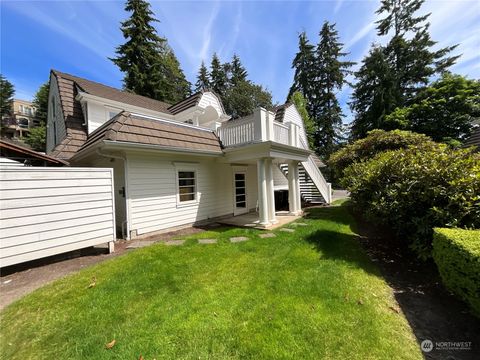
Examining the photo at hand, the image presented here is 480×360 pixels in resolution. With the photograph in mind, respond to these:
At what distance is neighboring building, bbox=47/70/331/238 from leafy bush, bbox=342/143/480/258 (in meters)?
3.37

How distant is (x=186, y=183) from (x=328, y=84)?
110ft

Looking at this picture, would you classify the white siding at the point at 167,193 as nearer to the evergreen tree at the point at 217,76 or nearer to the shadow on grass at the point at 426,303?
the shadow on grass at the point at 426,303

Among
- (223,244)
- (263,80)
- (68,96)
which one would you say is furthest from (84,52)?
(263,80)

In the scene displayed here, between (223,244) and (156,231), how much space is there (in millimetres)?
2552

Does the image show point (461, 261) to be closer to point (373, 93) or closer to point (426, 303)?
point (426, 303)

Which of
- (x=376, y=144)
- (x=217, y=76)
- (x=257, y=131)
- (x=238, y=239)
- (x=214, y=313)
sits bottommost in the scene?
(x=214, y=313)

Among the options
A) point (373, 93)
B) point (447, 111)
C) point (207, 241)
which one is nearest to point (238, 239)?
point (207, 241)

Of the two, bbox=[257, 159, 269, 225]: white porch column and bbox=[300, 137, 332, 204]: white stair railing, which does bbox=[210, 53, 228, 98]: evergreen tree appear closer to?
bbox=[300, 137, 332, 204]: white stair railing

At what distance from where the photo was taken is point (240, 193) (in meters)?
10.1

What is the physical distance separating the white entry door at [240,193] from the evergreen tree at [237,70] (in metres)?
29.7

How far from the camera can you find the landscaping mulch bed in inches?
94.3

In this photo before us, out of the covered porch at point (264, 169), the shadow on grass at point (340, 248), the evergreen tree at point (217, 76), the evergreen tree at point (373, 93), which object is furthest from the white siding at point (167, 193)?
the evergreen tree at point (217, 76)

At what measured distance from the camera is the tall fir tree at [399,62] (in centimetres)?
2330

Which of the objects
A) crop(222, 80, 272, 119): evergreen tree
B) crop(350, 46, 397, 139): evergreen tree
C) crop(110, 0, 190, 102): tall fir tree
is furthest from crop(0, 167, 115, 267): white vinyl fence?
crop(350, 46, 397, 139): evergreen tree
